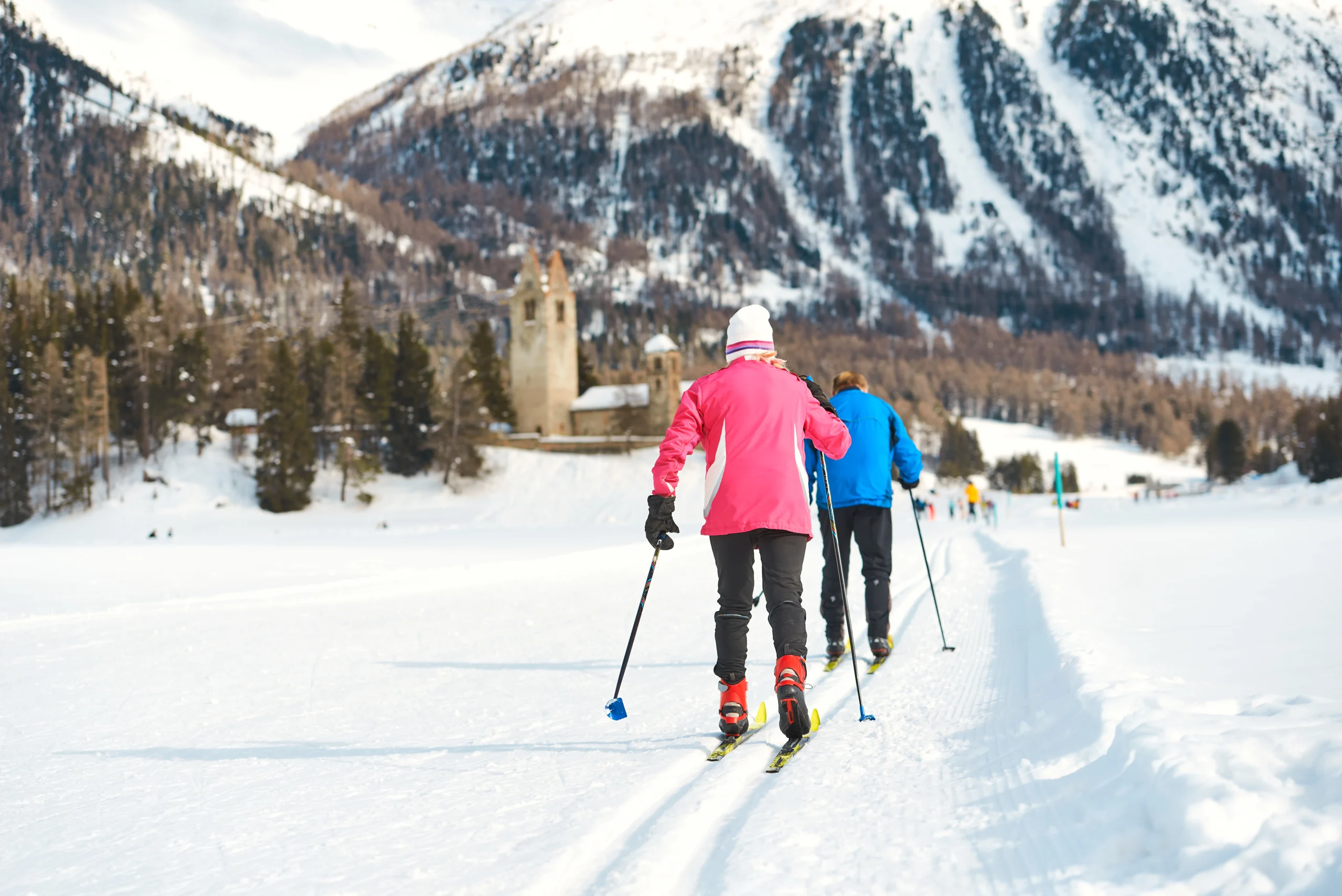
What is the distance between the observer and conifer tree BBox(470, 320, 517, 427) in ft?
235

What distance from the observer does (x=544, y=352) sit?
78625 mm

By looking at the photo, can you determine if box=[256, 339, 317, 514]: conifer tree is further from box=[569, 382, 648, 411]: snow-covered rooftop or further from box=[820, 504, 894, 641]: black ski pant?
box=[820, 504, 894, 641]: black ski pant

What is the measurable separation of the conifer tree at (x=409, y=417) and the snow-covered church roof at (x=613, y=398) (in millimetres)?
17379

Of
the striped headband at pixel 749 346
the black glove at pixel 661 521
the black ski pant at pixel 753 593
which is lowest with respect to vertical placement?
the black ski pant at pixel 753 593

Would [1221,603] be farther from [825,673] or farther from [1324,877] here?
[1324,877]

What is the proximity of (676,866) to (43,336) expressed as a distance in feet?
222

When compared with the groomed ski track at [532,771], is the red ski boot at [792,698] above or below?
above

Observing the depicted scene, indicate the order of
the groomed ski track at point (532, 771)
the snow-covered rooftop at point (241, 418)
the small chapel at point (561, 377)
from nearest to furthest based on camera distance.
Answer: the groomed ski track at point (532, 771) < the snow-covered rooftop at point (241, 418) < the small chapel at point (561, 377)

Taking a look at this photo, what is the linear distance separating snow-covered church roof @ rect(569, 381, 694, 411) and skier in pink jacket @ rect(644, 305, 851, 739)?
231ft

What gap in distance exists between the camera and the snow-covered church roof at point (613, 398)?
2997 inches

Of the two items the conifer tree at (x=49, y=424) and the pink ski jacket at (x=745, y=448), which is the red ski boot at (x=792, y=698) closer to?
the pink ski jacket at (x=745, y=448)

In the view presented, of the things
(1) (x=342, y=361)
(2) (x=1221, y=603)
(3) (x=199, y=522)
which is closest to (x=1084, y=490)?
(1) (x=342, y=361)

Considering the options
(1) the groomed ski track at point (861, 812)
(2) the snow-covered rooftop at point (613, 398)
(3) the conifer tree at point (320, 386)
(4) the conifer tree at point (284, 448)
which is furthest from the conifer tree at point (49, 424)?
(1) the groomed ski track at point (861, 812)

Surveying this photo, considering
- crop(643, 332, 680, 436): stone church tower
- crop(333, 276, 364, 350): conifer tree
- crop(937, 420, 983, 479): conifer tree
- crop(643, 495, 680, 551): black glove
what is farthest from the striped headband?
crop(937, 420, 983, 479): conifer tree
